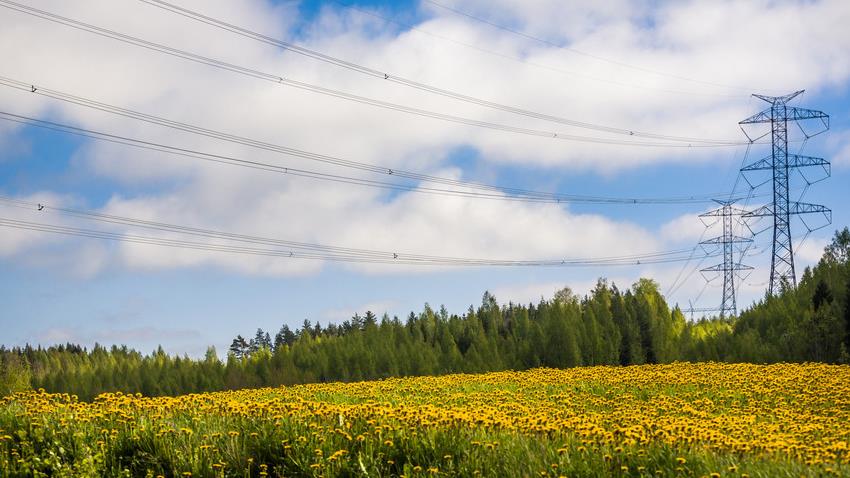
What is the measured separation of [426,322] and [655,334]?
22.1m

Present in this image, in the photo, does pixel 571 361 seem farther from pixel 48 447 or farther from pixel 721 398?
pixel 48 447

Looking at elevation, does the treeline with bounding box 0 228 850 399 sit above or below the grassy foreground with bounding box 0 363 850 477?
above

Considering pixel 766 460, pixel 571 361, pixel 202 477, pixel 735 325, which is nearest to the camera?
pixel 766 460

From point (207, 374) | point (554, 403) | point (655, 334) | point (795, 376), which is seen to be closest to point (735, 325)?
point (655, 334)

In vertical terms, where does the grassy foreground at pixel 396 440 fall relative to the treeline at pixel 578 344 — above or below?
below

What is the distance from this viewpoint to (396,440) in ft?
36.6

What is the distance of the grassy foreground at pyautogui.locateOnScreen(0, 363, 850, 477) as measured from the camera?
10008 mm

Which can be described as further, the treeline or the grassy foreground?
the treeline

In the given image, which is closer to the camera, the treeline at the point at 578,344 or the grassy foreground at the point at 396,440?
the grassy foreground at the point at 396,440

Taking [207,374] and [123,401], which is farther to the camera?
[207,374]

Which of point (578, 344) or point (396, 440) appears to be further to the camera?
point (578, 344)

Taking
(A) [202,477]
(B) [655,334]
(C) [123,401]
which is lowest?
(A) [202,477]

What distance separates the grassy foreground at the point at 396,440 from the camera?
10008mm

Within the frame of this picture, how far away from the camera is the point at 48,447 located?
41.5 ft
